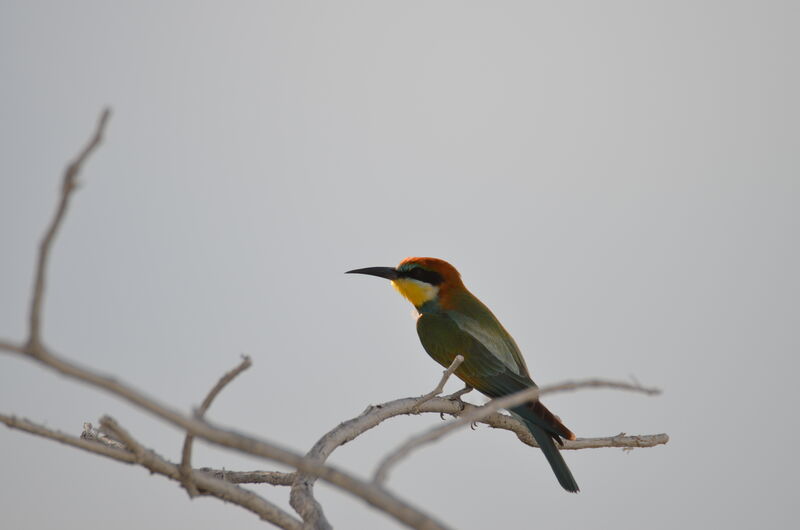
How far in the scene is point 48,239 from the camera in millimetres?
964

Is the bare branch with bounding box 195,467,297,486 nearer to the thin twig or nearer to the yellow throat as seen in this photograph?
the thin twig

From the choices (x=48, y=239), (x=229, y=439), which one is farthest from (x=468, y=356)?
(x=48, y=239)

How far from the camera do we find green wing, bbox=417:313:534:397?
3.26 meters

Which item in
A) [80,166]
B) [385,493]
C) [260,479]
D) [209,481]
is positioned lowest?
[260,479]

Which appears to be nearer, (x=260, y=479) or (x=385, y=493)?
(x=385, y=493)

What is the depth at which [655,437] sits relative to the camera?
8.95 ft

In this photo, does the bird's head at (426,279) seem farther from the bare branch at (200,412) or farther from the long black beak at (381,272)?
the bare branch at (200,412)

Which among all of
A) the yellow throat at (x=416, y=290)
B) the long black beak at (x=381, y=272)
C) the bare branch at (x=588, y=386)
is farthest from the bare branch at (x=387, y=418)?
the long black beak at (x=381, y=272)

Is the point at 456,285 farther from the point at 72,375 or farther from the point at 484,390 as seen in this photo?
the point at 72,375

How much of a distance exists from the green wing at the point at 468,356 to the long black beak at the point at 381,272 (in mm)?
329

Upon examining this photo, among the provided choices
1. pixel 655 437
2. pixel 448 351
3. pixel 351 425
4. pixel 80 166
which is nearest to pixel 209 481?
pixel 351 425

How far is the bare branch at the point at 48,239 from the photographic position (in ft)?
3.12

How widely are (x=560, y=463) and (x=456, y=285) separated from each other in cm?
108

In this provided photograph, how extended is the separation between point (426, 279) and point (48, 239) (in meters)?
2.88
